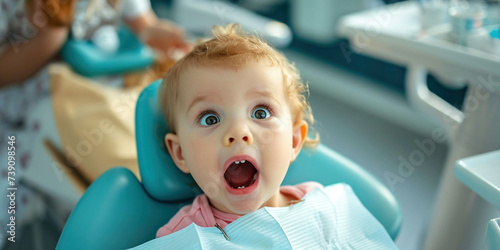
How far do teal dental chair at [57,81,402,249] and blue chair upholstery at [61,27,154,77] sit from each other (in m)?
0.53

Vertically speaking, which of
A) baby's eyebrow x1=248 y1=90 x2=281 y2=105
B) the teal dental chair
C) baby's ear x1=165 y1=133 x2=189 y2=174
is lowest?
the teal dental chair

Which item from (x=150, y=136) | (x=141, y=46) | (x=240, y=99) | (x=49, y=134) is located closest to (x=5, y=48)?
(x=49, y=134)

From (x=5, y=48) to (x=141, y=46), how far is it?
1.25 ft

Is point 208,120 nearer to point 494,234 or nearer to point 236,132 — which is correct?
point 236,132

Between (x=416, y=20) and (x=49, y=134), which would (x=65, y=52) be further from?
(x=416, y=20)

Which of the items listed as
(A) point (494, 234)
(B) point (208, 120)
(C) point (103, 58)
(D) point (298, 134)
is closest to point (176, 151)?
(B) point (208, 120)

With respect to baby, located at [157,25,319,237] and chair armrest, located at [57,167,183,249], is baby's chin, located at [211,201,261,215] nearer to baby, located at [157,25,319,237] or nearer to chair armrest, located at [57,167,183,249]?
baby, located at [157,25,319,237]

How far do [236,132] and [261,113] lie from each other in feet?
0.23

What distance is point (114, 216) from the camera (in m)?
0.76

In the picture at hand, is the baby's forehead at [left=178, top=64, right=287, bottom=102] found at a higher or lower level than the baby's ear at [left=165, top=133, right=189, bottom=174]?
higher

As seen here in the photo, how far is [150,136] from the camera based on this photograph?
0.80 meters

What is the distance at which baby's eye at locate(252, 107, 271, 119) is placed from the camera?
712 mm

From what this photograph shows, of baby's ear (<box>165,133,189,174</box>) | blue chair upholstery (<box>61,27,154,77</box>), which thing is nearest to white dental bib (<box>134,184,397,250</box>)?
baby's ear (<box>165,133,189,174</box>)

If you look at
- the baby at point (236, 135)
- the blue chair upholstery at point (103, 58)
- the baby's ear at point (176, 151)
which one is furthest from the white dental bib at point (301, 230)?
the blue chair upholstery at point (103, 58)
